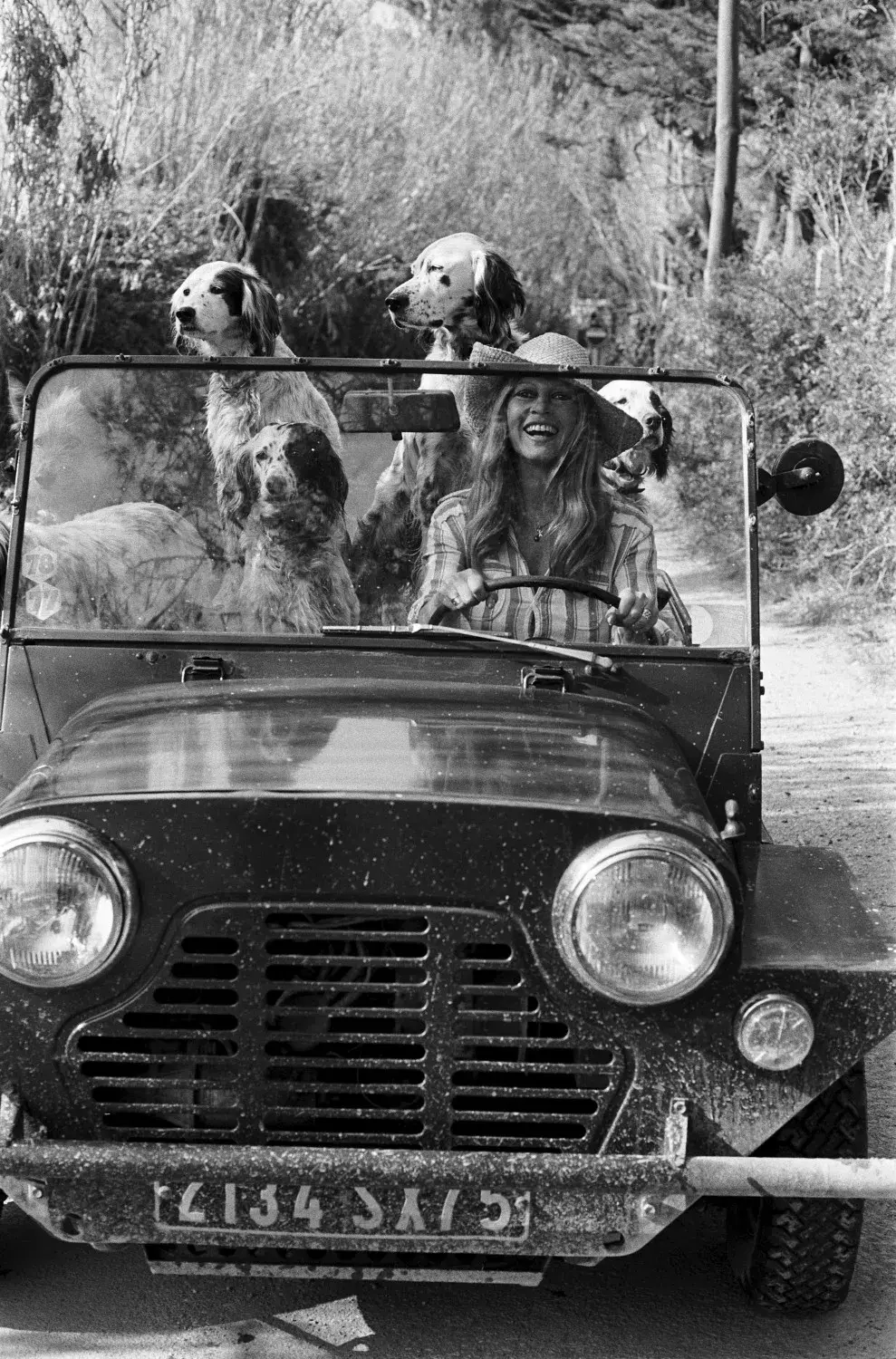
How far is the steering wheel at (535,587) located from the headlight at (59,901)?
4.06 feet

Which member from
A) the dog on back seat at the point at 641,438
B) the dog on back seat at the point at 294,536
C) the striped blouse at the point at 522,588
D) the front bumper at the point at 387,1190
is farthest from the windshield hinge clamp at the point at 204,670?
the front bumper at the point at 387,1190

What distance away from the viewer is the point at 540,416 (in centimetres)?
384

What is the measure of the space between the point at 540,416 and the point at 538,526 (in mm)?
251

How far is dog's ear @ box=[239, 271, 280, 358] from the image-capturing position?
4699 millimetres

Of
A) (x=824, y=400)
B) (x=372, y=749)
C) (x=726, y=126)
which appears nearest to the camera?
(x=372, y=749)

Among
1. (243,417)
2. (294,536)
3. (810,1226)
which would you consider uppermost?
(243,417)

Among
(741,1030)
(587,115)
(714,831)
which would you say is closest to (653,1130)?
(741,1030)

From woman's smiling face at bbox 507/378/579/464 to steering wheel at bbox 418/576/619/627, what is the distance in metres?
0.30

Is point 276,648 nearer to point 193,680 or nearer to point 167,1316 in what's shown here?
point 193,680

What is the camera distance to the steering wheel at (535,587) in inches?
147

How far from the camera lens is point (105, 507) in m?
3.77

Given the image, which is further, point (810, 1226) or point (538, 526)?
point (538, 526)

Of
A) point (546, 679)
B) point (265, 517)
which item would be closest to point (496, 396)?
point (265, 517)

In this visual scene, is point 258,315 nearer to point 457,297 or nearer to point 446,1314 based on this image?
point 457,297
